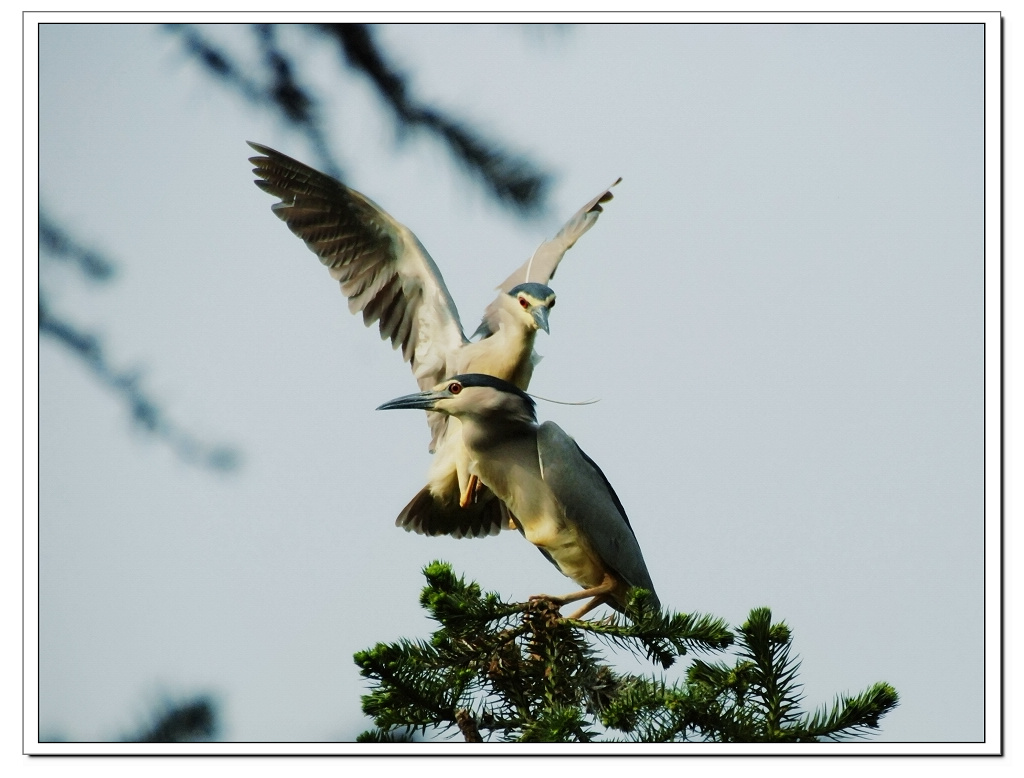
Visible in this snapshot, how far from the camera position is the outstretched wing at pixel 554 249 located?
4012mm

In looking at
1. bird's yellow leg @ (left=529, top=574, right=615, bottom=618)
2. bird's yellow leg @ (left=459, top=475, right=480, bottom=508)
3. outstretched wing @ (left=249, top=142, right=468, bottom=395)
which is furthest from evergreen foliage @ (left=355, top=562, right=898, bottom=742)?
outstretched wing @ (left=249, top=142, right=468, bottom=395)

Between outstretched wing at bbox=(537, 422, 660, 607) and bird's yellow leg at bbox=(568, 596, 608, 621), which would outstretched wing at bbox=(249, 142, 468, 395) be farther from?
bird's yellow leg at bbox=(568, 596, 608, 621)

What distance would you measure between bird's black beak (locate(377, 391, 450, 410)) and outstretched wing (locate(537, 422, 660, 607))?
32cm

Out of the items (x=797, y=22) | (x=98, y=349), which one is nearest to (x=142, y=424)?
(x=98, y=349)

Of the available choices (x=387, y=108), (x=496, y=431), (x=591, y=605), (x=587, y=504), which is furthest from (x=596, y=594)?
(x=387, y=108)

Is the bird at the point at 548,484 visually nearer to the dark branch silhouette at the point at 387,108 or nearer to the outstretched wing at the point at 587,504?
the outstretched wing at the point at 587,504

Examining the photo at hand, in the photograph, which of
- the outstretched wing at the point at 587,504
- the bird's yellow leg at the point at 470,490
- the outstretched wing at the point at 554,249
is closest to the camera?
the outstretched wing at the point at 587,504

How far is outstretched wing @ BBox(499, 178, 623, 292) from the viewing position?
401 centimetres

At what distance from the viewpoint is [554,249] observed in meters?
4.08

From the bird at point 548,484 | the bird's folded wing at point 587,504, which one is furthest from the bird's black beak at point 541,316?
the bird's folded wing at point 587,504
